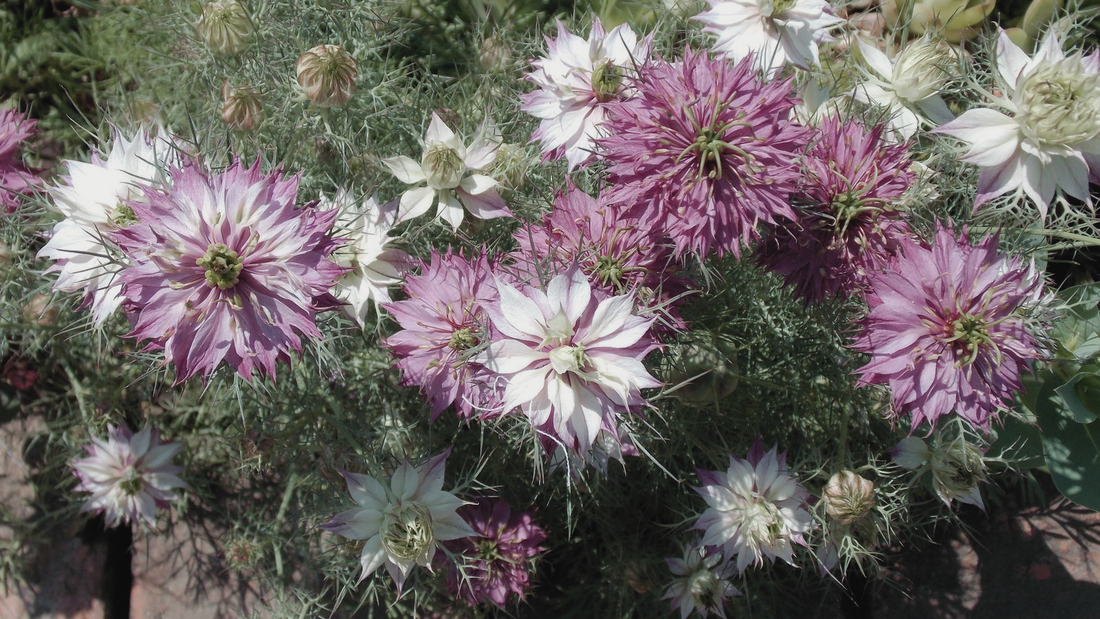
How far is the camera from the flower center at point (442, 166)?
1.40 metres

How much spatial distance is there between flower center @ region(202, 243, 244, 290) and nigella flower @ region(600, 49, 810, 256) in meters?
0.58

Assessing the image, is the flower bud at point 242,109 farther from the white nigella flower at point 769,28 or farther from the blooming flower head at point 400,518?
the white nigella flower at point 769,28

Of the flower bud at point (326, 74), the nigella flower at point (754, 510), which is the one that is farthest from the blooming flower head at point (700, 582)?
the flower bud at point (326, 74)

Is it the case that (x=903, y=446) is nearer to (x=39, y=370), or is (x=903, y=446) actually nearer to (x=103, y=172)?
(x=103, y=172)

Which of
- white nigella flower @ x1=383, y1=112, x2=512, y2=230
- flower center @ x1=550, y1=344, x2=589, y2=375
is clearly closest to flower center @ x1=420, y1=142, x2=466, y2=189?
white nigella flower @ x1=383, y1=112, x2=512, y2=230

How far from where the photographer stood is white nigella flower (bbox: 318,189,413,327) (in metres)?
1.45

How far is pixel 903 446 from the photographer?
4.87 ft

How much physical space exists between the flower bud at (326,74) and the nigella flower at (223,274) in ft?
1.09

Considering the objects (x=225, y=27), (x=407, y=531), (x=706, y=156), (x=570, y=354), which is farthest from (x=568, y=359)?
(x=225, y=27)

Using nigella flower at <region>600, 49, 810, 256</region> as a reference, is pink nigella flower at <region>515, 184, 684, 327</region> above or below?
below

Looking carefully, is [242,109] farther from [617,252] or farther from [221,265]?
[617,252]

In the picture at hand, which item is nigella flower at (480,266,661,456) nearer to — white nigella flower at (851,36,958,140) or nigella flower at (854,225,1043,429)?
nigella flower at (854,225,1043,429)

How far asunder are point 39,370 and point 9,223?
0.64 m

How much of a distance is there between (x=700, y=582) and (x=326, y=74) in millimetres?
1275
